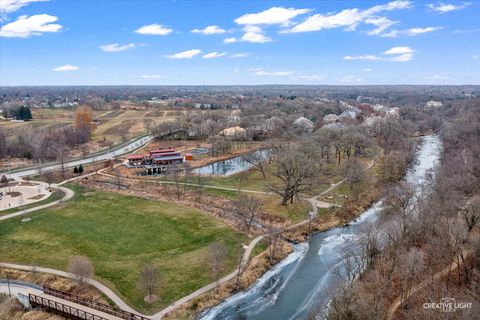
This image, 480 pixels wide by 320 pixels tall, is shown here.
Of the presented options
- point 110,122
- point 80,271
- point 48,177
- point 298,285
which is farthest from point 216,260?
point 110,122

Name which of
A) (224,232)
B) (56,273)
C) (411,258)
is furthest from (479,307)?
(56,273)

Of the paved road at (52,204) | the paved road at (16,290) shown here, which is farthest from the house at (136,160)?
the paved road at (16,290)

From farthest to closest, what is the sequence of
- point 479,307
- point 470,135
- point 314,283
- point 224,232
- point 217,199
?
point 470,135, point 217,199, point 224,232, point 314,283, point 479,307

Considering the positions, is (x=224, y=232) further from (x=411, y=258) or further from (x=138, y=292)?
(x=411, y=258)

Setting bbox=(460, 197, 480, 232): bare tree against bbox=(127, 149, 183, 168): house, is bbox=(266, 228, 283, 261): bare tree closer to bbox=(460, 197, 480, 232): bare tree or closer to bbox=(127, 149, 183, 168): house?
bbox=(460, 197, 480, 232): bare tree

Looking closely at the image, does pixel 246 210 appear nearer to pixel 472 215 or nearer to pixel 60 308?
pixel 472 215
